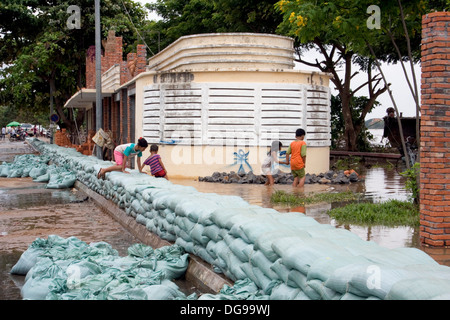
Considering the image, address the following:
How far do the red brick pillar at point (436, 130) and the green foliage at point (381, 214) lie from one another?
1507 millimetres

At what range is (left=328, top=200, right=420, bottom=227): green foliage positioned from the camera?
900cm

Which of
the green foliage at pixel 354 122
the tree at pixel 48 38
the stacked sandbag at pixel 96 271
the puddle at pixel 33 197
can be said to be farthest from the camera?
the tree at pixel 48 38

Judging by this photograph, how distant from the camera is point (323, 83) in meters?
17.5

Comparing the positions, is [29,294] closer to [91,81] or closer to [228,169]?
[228,169]

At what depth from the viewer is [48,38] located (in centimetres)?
3353

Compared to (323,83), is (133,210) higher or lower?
lower

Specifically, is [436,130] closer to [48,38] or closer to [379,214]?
[379,214]

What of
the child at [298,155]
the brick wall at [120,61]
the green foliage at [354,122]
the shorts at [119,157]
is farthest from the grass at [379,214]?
the green foliage at [354,122]

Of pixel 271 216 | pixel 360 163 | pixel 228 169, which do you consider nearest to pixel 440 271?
pixel 271 216

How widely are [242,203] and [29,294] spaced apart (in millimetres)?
2871

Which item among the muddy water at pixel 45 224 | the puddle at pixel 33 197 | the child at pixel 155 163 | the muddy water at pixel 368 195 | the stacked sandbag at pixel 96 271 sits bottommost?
the muddy water at pixel 45 224

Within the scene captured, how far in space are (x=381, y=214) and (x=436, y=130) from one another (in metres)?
2.46

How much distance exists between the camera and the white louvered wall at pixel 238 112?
16750 mm

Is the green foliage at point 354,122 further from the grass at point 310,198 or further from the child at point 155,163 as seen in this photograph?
the child at point 155,163
